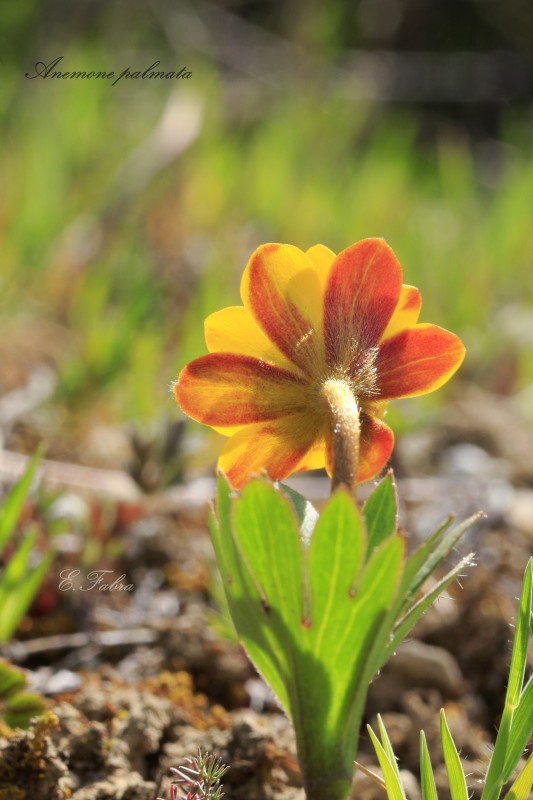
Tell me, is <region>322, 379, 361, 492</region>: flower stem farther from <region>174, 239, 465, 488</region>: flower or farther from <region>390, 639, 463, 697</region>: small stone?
<region>390, 639, 463, 697</region>: small stone

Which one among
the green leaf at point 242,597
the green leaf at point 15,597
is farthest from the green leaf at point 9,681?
the green leaf at point 242,597

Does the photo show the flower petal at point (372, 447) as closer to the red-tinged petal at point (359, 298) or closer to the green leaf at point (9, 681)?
the red-tinged petal at point (359, 298)

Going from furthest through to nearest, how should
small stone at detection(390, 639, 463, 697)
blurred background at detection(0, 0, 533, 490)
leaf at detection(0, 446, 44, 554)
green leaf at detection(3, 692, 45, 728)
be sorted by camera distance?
blurred background at detection(0, 0, 533, 490) → small stone at detection(390, 639, 463, 697) → leaf at detection(0, 446, 44, 554) → green leaf at detection(3, 692, 45, 728)

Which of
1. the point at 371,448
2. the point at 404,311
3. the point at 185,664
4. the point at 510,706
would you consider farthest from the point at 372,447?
the point at 185,664

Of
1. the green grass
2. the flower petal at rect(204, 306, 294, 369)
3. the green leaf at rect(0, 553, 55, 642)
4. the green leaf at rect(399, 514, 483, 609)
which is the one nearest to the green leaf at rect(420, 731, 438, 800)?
the green leaf at rect(399, 514, 483, 609)

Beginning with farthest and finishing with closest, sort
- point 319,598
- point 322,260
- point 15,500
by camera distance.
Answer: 1. point 15,500
2. point 322,260
3. point 319,598

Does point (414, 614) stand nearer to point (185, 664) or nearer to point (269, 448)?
→ point (269, 448)

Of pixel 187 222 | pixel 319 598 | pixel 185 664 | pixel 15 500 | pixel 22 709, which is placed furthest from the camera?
pixel 187 222
